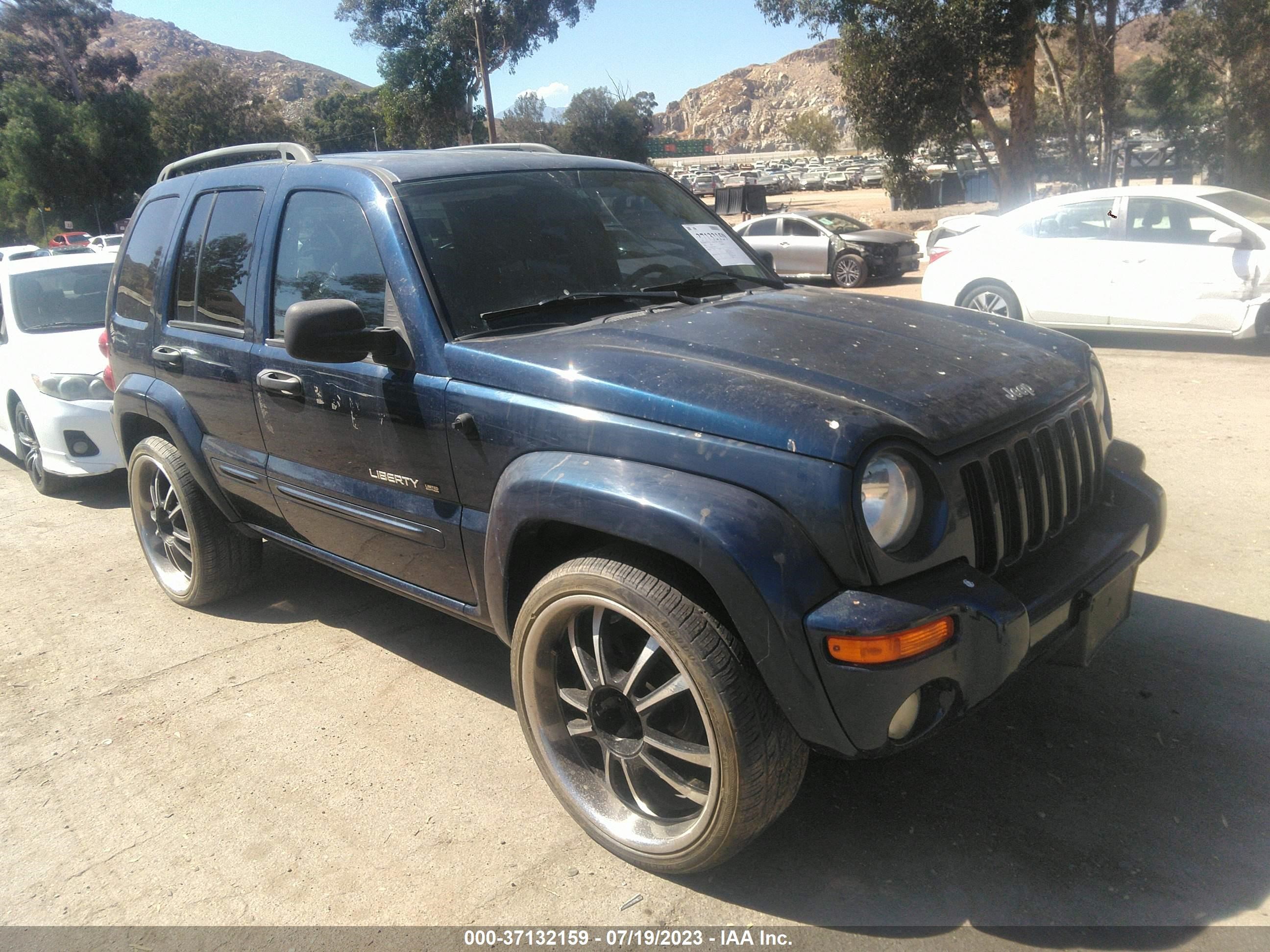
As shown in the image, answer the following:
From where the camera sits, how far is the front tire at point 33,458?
7160 mm

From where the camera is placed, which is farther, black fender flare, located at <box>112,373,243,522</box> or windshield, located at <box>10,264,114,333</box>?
windshield, located at <box>10,264,114,333</box>

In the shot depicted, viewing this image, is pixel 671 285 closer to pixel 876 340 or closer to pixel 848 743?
pixel 876 340

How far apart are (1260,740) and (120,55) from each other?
258 ft

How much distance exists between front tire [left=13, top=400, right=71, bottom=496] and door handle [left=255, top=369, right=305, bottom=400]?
4366mm

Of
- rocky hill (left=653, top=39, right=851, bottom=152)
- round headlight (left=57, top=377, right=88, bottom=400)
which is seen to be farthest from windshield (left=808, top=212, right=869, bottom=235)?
rocky hill (left=653, top=39, right=851, bottom=152)

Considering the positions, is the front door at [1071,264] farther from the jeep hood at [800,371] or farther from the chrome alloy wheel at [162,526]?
the chrome alloy wheel at [162,526]

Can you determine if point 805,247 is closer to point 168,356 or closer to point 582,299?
point 168,356

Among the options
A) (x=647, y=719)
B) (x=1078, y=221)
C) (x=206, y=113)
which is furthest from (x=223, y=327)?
(x=206, y=113)

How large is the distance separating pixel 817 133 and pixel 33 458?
270 feet

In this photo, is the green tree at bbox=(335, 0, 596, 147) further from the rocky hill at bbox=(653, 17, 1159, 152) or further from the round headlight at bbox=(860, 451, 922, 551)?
the rocky hill at bbox=(653, 17, 1159, 152)

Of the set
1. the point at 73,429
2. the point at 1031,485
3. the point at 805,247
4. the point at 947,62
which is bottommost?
the point at 73,429

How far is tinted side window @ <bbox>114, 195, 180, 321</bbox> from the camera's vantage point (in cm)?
457

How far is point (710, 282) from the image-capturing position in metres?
3.76

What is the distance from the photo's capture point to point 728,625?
2.46 meters
